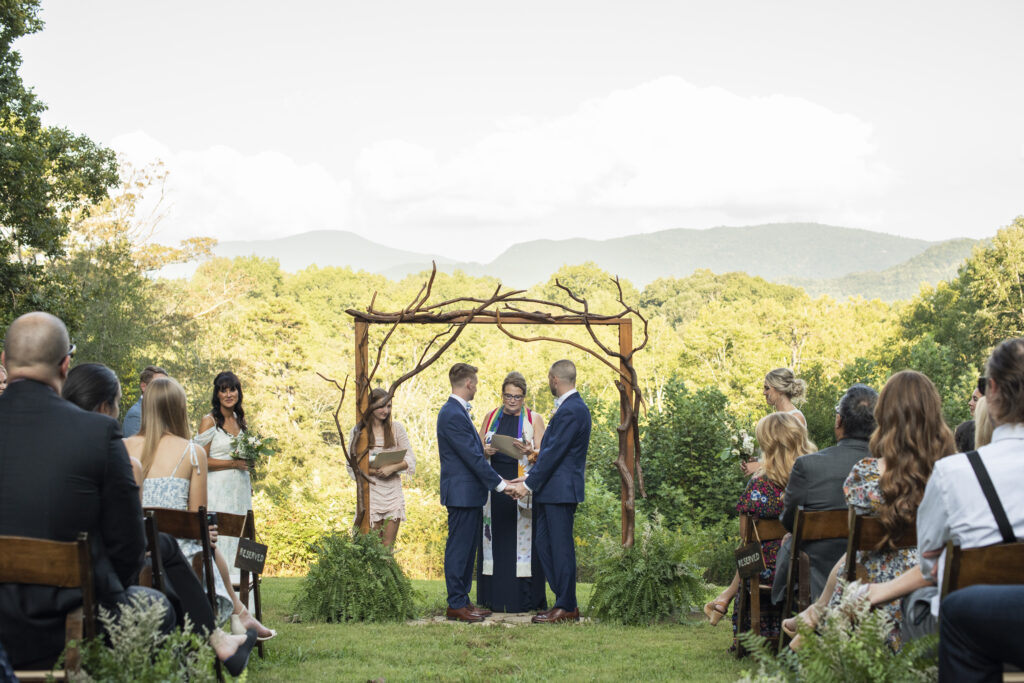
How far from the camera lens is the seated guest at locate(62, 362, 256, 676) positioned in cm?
450

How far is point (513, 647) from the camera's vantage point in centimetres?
725

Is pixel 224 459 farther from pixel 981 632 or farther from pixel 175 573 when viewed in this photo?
pixel 981 632

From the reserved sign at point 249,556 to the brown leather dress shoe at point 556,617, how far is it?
10.4 ft

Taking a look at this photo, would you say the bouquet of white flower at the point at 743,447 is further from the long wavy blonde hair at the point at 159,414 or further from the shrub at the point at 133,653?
the shrub at the point at 133,653

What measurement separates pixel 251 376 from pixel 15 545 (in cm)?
3314

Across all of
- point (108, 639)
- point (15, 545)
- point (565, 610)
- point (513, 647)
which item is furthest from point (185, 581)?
point (565, 610)

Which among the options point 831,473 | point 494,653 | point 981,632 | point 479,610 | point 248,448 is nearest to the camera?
point 981,632

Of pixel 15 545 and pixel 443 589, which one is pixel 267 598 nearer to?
pixel 443 589

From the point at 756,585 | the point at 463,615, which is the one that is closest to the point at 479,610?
the point at 463,615

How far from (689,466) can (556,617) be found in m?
4.80

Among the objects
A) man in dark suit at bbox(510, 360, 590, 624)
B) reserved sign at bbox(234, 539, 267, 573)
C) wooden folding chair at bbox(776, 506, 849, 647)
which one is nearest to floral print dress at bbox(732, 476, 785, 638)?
wooden folding chair at bbox(776, 506, 849, 647)

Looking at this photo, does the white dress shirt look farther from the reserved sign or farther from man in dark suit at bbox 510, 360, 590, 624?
man in dark suit at bbox 510, 360, 590, 624

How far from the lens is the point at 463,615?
28.5 feet

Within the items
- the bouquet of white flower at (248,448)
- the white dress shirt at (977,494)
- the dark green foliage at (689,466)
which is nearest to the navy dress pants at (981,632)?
the white dress shirt at (977,494)
